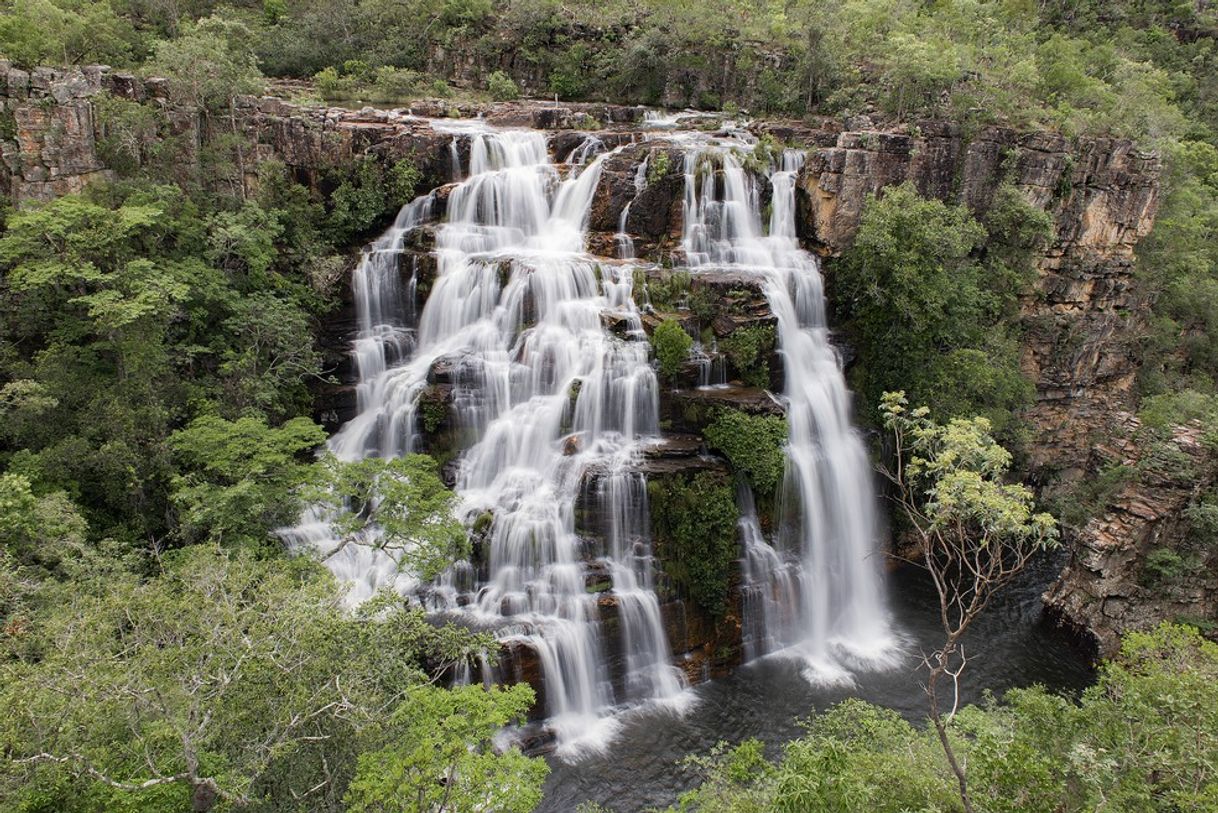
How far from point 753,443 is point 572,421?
4827mm

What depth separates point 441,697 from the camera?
9.80m

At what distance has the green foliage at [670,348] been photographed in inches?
699

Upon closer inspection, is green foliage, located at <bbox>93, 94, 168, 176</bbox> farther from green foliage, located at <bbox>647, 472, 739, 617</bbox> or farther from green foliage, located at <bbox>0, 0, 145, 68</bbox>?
green foliage, located at <bbox>647, 472, 739, 617</bbox>

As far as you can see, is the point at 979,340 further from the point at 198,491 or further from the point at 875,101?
the point at 198,491

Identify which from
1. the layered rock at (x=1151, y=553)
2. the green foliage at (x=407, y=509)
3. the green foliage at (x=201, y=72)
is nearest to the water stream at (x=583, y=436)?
the green foliage at (x=407, y=509)

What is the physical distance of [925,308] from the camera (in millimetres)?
19828

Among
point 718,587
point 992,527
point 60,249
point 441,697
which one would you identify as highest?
point 60,249

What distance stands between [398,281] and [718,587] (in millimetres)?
13786

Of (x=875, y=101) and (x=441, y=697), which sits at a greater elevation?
(x=875, y=101)

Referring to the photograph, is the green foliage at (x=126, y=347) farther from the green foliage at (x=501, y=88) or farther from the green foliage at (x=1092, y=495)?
the green foliage at (x=1092, y=495)

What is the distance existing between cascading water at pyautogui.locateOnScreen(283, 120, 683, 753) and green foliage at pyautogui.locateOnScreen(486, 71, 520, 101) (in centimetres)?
914

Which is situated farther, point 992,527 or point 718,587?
point 718,587

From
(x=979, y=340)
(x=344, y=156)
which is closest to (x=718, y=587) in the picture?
(x=979, y=340)

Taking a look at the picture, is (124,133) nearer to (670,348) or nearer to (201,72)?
(201,72)
